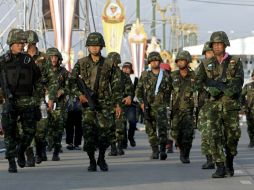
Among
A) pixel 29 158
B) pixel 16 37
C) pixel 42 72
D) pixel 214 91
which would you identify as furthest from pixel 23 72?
pixel 214 91

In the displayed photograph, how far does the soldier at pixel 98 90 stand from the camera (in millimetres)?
13602

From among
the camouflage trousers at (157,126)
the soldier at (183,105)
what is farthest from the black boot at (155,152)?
the soldier at (183,105)

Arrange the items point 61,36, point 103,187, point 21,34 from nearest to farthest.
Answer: point 103,187, point 21,34, point 61,36

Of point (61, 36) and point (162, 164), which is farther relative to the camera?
point (61, 36)

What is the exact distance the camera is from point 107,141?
13773mm

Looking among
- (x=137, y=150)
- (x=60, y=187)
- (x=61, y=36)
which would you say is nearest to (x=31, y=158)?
(x=60, y=187)

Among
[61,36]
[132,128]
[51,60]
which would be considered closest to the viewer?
[51,60]

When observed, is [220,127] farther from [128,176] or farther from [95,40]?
[95,40]

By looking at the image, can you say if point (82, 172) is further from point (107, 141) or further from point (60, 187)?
point (60, 187)

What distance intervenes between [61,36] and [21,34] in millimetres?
10802

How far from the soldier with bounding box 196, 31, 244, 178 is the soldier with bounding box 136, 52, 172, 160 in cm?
346

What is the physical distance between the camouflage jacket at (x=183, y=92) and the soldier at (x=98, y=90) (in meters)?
2.45

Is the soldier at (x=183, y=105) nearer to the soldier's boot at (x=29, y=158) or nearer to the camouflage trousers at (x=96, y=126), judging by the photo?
the camouflage trousers at (x=96, y=126)

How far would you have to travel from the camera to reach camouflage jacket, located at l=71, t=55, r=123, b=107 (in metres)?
13.6
